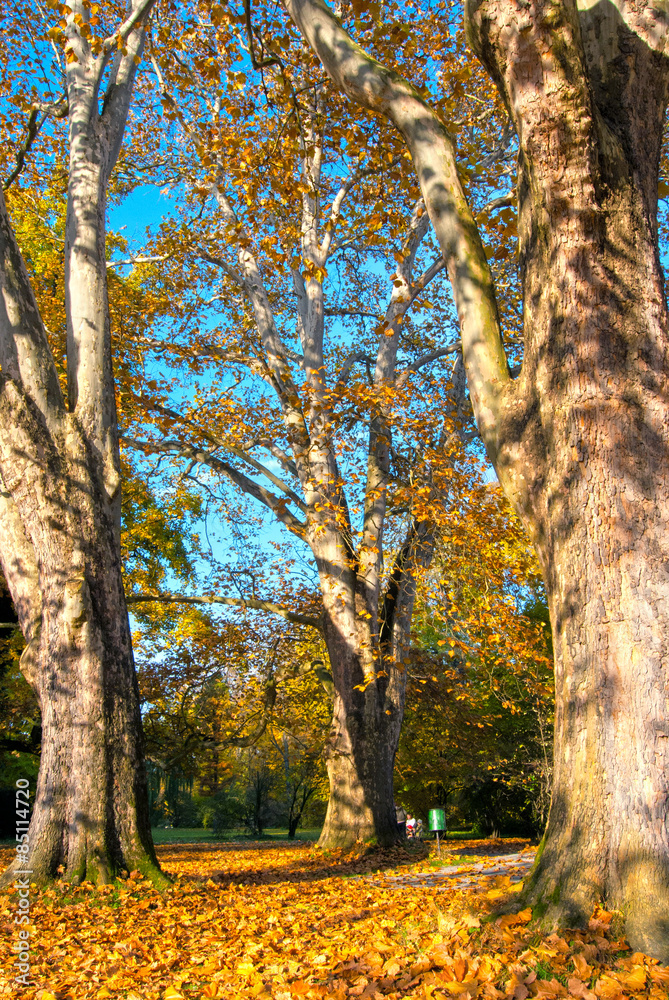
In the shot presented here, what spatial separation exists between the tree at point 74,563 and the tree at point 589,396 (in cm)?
336

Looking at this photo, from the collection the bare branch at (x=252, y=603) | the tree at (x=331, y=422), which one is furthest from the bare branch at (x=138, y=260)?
the bare branch at (x=252, y=603)

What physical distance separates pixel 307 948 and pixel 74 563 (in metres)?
3.40

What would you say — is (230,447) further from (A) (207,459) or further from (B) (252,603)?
(B) (252,603)

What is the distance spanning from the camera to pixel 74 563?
18.0 feet

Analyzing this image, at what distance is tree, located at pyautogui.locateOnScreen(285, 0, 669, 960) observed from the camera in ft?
10.0

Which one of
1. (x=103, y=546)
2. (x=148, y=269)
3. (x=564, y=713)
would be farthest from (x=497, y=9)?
(x=148, y=269)

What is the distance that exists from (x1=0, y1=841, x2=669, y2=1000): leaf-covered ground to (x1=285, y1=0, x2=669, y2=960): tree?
333 mm

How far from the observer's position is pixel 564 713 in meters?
3.35

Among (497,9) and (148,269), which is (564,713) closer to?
(497,9)

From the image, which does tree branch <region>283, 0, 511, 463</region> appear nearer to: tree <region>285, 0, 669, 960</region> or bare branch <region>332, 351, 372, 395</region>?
tree <region>285, 0, 669, 960</region>

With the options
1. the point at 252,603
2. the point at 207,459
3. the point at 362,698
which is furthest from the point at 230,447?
the point at 362,698

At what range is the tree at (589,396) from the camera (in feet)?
10.0

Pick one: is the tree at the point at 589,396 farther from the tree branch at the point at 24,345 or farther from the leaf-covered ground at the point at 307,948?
the tree branch at the point at 24,345

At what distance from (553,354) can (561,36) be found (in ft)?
5.70
